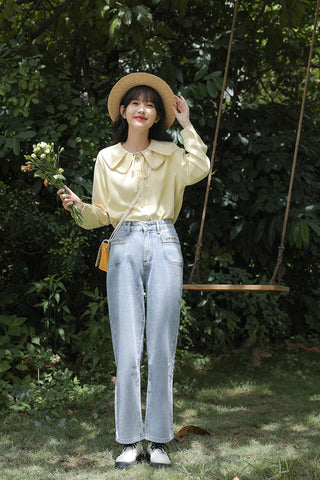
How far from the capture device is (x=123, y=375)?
252 cm

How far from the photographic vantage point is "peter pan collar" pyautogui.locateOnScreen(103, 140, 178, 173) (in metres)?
2.65

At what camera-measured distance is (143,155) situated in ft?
8.78

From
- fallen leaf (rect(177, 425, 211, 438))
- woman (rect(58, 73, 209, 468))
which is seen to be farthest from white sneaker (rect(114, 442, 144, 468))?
fallen leaf (rect(177, 425, 211, 438))

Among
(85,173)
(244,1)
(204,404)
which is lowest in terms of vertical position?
(204,404)

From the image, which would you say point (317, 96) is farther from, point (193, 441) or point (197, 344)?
point (193, 441)

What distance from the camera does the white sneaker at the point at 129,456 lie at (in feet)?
8.27

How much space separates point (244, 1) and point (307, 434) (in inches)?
137

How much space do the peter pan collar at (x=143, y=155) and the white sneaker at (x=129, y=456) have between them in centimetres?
126

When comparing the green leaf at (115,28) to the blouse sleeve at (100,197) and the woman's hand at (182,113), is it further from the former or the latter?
the blouse sleeve at (100,197)

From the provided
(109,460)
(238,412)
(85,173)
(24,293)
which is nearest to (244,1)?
(85,173)

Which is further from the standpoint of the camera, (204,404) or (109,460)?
(204,404)

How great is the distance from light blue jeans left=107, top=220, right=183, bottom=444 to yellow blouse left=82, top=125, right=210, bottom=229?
0.36 feet

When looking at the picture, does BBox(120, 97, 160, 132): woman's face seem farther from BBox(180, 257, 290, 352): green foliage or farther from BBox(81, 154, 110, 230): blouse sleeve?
BBox(180, 257, 290, 352): green foliage

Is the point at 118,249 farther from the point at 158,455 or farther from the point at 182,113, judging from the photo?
the point at 158,455
